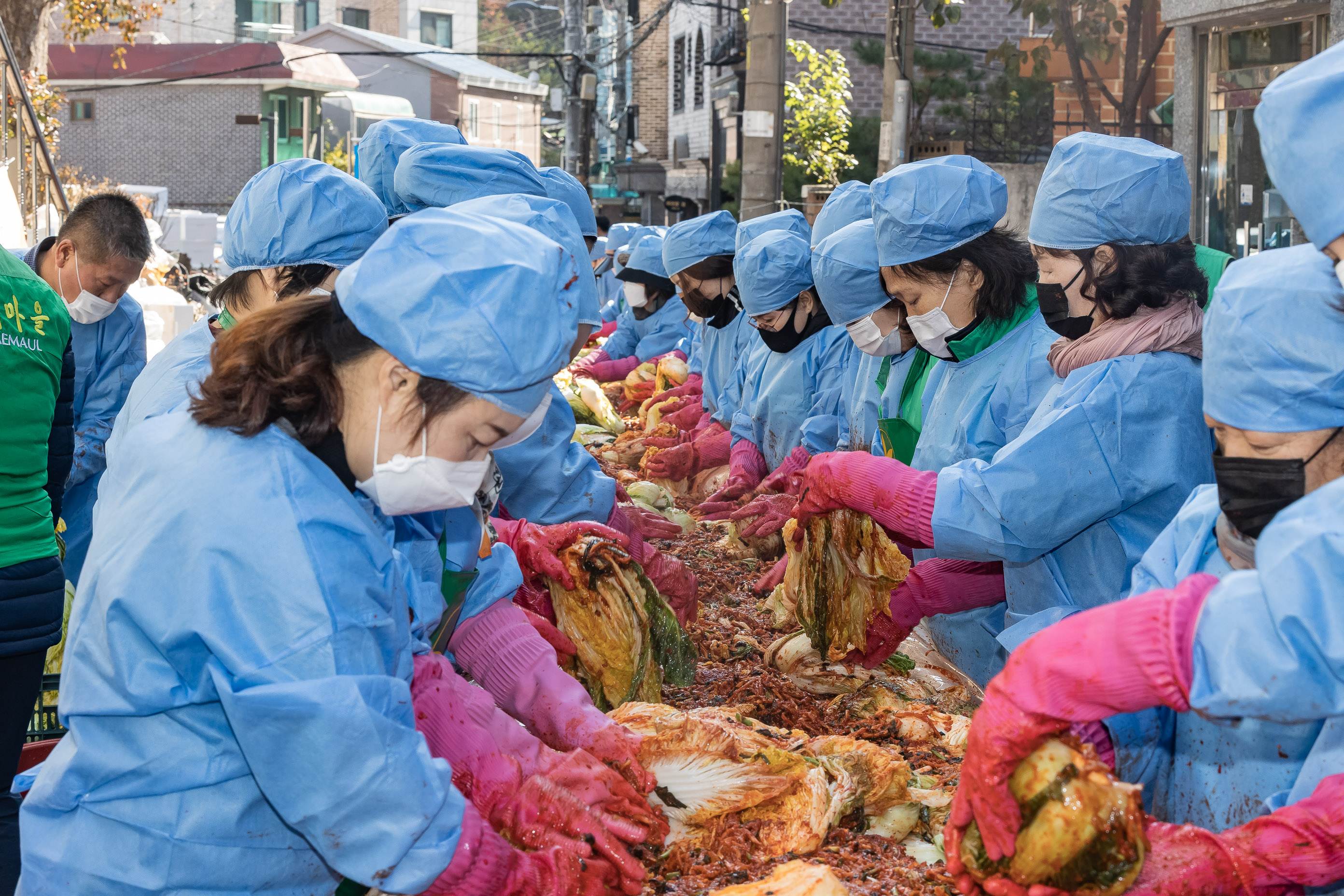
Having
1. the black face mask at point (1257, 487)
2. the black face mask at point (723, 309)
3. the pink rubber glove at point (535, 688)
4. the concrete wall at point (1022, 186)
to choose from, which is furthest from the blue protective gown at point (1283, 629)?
the concrete wall at point (1022, 186)

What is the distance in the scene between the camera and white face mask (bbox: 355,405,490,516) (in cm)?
189

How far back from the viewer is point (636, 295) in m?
9.71

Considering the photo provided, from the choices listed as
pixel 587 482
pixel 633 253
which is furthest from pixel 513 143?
pixel 587 482

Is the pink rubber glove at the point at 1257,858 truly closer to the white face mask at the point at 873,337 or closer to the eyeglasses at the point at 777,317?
the white face mask at the point at 873,337

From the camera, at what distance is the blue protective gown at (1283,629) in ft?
4.49

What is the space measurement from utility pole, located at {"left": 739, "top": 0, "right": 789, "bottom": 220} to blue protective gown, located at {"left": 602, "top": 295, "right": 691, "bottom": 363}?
1067 millimetres

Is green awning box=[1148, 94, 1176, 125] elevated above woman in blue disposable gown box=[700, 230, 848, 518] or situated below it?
above

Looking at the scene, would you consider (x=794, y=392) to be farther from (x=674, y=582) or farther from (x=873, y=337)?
(x=674, y=582)

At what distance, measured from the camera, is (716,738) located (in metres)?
2.69

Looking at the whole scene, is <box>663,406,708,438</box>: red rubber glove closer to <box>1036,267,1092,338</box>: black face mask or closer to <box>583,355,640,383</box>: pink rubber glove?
<box>583,355,640,383</box>: pink rubber glove

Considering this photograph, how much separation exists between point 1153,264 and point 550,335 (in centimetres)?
203

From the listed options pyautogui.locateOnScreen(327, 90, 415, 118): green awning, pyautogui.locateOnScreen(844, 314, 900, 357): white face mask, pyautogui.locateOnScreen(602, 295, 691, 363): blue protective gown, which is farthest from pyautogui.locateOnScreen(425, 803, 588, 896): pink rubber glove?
pyautogui.locateOnScreen(327, 90, 415, 118): green awning

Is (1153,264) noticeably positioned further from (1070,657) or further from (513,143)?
(513,143)

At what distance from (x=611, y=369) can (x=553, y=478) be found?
6402 millimetres
